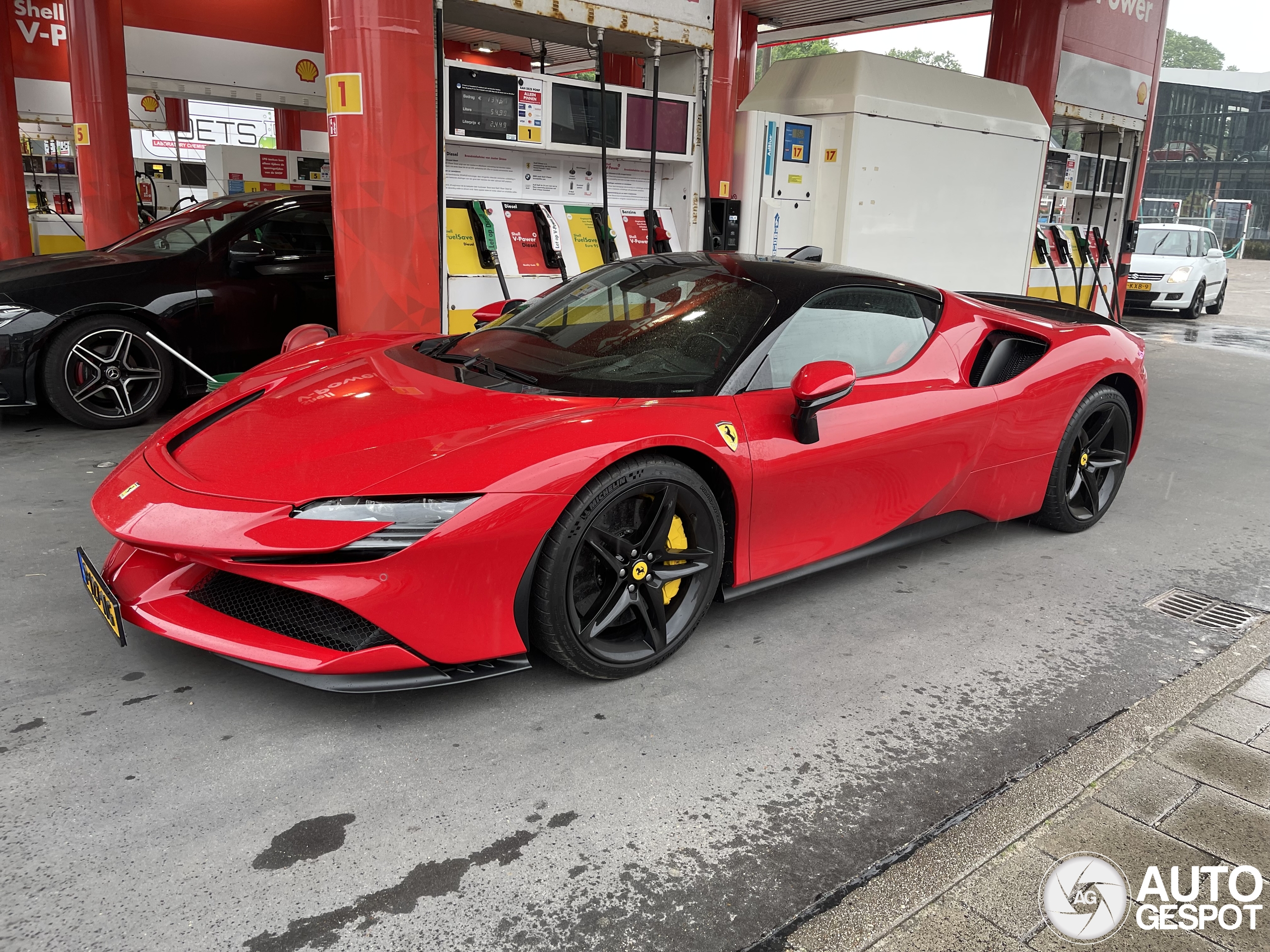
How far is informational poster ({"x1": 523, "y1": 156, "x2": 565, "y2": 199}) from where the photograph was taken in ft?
21.8

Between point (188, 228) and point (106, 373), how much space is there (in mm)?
1166

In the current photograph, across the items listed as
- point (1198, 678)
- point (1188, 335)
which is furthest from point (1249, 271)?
point (1198, 678)

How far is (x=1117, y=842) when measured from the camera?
2141mm

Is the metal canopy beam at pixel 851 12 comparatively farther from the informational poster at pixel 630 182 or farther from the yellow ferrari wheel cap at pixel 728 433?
the yellow ferrari wheel cap at pixel 728 433

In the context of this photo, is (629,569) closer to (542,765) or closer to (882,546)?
(542,765)

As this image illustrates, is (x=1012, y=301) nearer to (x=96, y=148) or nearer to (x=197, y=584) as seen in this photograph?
(x=197, y=584)

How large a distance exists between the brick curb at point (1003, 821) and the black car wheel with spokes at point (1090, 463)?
123 centimetres

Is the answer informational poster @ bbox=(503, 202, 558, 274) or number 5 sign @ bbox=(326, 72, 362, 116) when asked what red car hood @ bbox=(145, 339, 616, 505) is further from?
informational poster @ bbox=(503, 202, 558, 274)

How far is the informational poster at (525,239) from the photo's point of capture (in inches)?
258

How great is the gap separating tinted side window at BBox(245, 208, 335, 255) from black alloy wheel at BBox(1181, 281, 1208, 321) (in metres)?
14.0

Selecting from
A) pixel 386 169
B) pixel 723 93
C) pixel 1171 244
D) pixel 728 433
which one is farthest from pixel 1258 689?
pixel 1171 244

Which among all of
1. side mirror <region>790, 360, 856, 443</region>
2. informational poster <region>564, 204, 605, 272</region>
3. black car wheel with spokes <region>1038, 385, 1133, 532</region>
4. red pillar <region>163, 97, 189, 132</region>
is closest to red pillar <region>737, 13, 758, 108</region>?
red pillar <region>163, 97, 189, 132</region>

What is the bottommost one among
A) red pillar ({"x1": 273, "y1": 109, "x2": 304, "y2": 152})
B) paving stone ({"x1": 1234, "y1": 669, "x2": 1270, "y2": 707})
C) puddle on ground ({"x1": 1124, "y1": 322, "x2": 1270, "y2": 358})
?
paving stone ({"x1": 1234, "y1": 669, "x2": 1270, "y2": 707})

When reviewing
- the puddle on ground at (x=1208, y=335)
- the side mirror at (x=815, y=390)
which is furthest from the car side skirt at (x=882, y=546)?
the puddle on ground at (x=1208, y=335)
